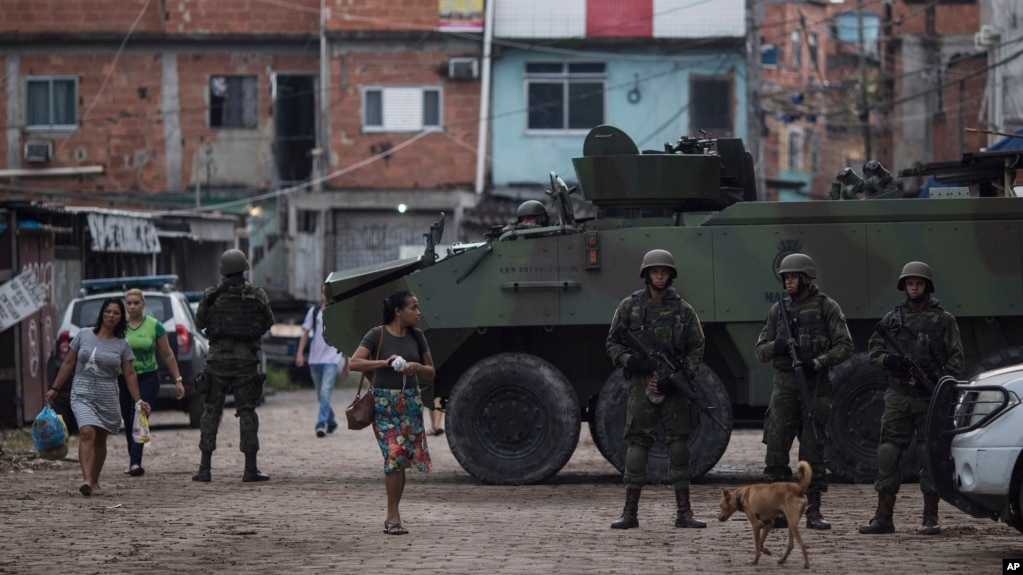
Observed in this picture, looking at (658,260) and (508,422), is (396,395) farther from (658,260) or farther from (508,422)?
(508,422)

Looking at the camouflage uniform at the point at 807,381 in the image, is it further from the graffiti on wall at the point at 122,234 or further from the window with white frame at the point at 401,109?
the window with white frame at the point at 401,109

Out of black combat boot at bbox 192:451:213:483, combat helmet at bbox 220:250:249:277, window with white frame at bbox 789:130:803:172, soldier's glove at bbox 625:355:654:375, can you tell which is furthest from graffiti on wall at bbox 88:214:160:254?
window with white frame at bbox 789:130:803:172

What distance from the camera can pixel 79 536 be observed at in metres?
10.2

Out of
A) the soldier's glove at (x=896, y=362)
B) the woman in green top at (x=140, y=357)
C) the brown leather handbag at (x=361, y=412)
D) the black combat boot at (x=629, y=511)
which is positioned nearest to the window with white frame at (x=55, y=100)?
the woman in green top at (x=140, y=357)

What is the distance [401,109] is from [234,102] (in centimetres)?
358

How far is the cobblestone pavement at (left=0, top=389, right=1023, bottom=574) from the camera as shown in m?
8.89

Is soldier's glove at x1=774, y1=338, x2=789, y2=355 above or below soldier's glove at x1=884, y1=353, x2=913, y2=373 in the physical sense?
above

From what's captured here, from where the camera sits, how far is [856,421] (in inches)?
515

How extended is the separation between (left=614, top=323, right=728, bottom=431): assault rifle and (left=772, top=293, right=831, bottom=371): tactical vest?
0.61 m

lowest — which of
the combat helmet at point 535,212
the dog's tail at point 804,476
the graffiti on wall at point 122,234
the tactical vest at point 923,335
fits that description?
the dog's tail at point 804,476

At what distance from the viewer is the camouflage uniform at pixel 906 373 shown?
10133 mm

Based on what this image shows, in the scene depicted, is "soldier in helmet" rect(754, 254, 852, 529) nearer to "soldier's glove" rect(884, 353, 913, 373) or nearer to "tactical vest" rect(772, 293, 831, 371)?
"tactical vest" rect(772, 293, 831, 371)

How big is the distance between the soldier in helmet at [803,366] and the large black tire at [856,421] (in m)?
2.58

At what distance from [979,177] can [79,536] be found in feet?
27.3
